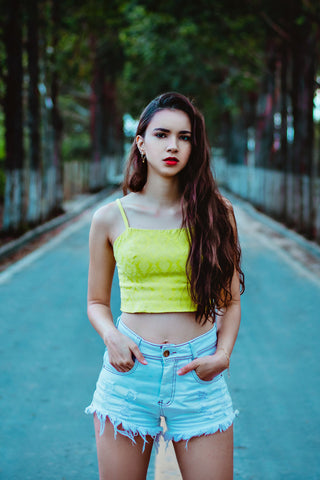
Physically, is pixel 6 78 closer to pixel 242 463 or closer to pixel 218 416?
pixel 242 463

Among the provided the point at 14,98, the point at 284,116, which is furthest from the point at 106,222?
the point at 284,116

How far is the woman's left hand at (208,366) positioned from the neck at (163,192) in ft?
1.86

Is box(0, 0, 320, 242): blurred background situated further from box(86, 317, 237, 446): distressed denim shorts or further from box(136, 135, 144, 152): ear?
box(86, 317, 237, 446): distressed denim shorts

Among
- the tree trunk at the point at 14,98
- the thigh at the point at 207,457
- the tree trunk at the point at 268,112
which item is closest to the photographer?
the thigh at the point at 207,457

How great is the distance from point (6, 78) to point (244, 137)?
2678cm

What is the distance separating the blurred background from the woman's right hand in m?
10.9

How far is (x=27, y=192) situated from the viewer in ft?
67.4

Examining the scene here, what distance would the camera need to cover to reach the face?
255 centimetres

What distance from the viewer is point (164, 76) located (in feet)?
120

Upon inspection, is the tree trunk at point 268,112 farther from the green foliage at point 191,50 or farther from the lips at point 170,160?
the lips at point 170,160

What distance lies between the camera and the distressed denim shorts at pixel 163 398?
241 centimetres

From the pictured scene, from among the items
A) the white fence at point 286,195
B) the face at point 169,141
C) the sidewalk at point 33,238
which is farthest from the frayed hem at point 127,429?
the white fence at point 286,195

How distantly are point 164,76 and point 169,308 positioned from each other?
3518 cm

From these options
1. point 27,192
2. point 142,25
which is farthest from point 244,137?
point 27,192
